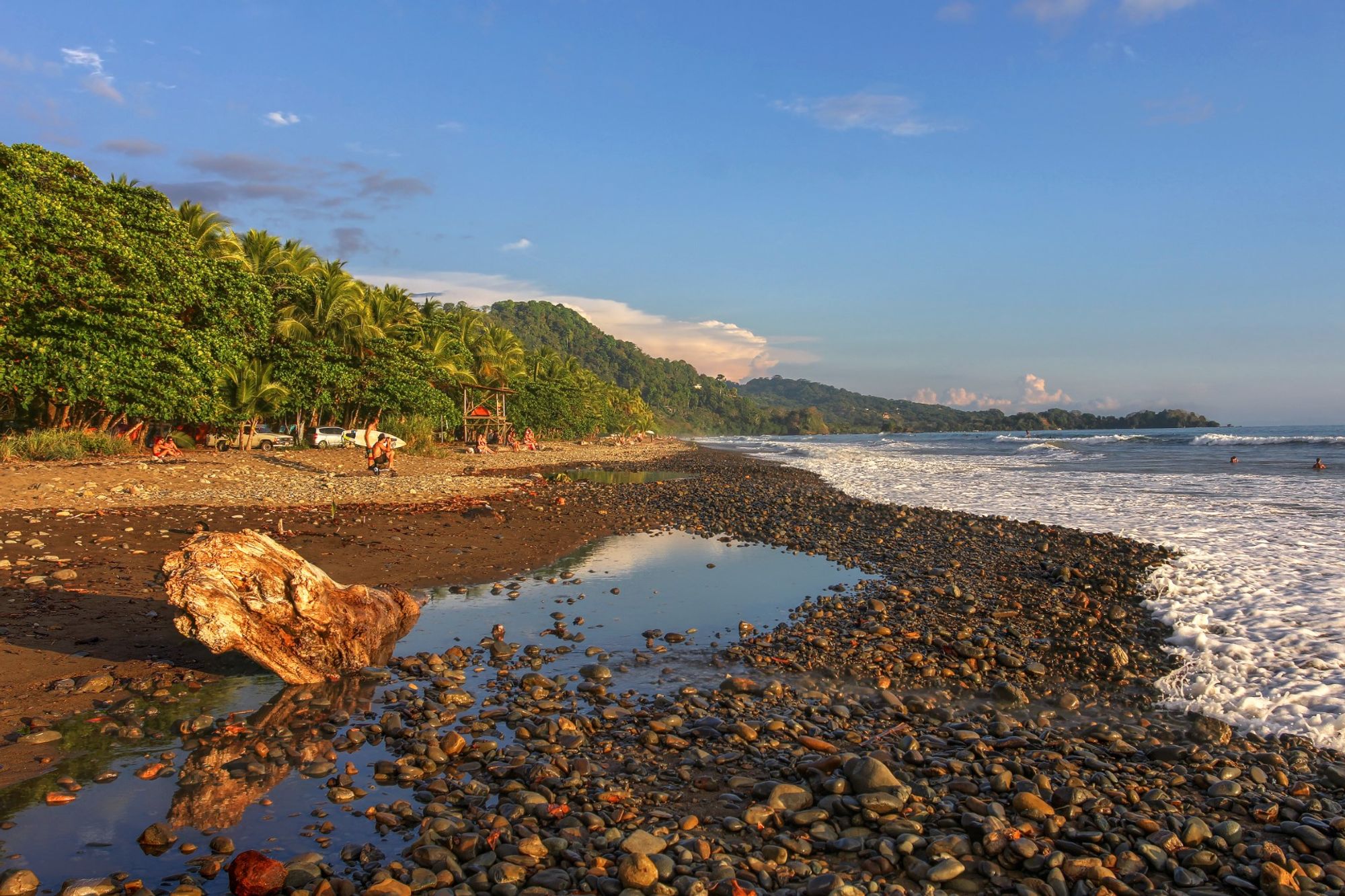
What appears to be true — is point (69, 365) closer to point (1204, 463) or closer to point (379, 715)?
point (379, 715)

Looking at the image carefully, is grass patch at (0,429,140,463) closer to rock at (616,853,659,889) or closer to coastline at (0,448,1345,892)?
coastline at (0,448,1345,892)

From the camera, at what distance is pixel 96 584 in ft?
31.7

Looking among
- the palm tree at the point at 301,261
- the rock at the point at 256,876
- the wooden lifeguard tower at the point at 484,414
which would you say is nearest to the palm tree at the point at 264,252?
the palm tree at the point at 301,261

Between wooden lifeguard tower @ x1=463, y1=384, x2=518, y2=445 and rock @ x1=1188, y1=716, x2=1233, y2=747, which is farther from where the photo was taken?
wooden lifeguard tower @ x1=463, y1=384, x2=518, y2=445

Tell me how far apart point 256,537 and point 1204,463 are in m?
56.3

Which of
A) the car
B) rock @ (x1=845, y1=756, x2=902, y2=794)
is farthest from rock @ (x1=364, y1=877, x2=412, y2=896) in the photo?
the car

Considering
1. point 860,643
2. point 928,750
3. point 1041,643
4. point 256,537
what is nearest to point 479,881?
point 928,750

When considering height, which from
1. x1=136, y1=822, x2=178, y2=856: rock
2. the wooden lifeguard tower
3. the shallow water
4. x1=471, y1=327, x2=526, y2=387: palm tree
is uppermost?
x1=471, y1=327, x2=526, y2=387: palm tree

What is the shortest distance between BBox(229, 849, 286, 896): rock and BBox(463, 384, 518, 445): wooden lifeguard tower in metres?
48.1

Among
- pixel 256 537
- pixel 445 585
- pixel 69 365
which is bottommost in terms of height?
pixel 445 585

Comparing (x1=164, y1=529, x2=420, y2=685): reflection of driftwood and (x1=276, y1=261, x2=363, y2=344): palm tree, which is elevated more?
(x1=276, y1=261, x2=363, y2=344): palm tree

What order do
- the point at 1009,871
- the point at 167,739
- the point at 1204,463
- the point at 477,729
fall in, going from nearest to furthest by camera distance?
the point at 1009,871, the point at 167,739, the point at 477,729, the point at 1204,463

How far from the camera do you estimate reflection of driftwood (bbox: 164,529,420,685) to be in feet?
21.8

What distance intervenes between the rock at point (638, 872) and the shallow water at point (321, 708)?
1505 mm
